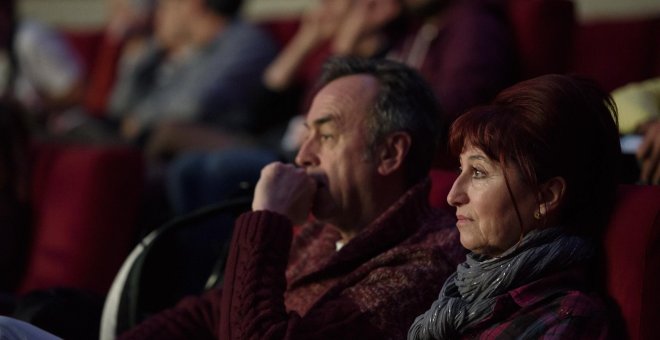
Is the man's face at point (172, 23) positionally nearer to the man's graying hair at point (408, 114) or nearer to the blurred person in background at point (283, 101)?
the blurred person in background at point (283, 101)

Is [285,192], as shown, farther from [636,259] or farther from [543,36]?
[543,36]

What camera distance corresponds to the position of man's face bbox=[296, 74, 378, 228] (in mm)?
1931

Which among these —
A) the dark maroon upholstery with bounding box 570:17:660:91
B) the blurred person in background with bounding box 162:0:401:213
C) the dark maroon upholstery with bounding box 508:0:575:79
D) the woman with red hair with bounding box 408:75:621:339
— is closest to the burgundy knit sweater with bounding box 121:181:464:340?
the woman with red hair with bounding box 408:75:621:339

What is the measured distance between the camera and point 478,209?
1540 millimetres

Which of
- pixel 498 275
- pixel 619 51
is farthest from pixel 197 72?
pixel 498 275

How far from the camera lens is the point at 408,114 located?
1960mm

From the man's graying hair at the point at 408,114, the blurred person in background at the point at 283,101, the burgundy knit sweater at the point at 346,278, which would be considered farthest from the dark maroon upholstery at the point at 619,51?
the burgundy knit sweater at the point at 346,278

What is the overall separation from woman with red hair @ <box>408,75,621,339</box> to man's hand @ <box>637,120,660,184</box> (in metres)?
0.33

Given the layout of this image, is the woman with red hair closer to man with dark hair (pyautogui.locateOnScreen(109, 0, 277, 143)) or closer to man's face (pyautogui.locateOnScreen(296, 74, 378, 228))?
man's face (pyautogui.locateOnScreen(296, 74, 378, 228))

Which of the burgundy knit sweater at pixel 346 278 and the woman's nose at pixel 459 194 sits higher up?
the woman's nose at pixel 459 194

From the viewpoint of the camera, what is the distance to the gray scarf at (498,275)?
4.85ft

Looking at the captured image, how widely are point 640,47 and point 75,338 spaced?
1.84 m

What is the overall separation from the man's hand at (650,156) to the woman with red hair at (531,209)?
328mm

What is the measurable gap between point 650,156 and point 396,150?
43 cm
